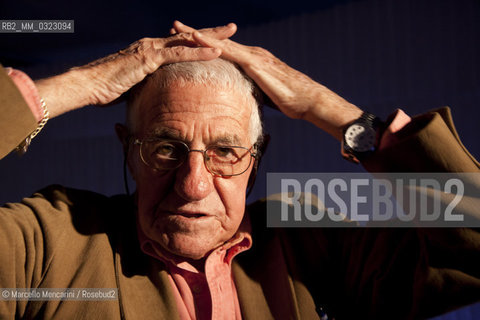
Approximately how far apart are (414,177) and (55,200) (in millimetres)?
1052

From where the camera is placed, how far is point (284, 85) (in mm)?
1416

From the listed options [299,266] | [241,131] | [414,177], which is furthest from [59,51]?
[414,177]

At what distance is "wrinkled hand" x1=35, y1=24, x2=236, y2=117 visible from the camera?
1.27m

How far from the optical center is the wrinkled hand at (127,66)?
1.27 m

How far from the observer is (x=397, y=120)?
4.05 feet

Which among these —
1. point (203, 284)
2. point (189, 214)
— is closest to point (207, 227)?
point (189, 214)

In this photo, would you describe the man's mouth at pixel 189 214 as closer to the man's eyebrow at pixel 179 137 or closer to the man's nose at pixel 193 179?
the man's nose at pixel 193 179

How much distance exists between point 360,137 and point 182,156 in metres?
0.53

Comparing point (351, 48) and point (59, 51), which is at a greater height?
point (351, 48)

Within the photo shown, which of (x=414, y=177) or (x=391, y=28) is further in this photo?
(x=391, y=28)

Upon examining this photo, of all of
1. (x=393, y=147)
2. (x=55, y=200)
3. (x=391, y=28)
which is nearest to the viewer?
(x=393, y=147)

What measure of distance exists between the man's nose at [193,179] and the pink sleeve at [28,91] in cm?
41

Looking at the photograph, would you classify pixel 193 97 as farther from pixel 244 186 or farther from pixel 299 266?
pixel 299 266

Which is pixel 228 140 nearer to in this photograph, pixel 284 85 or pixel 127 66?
pixel 284 85
